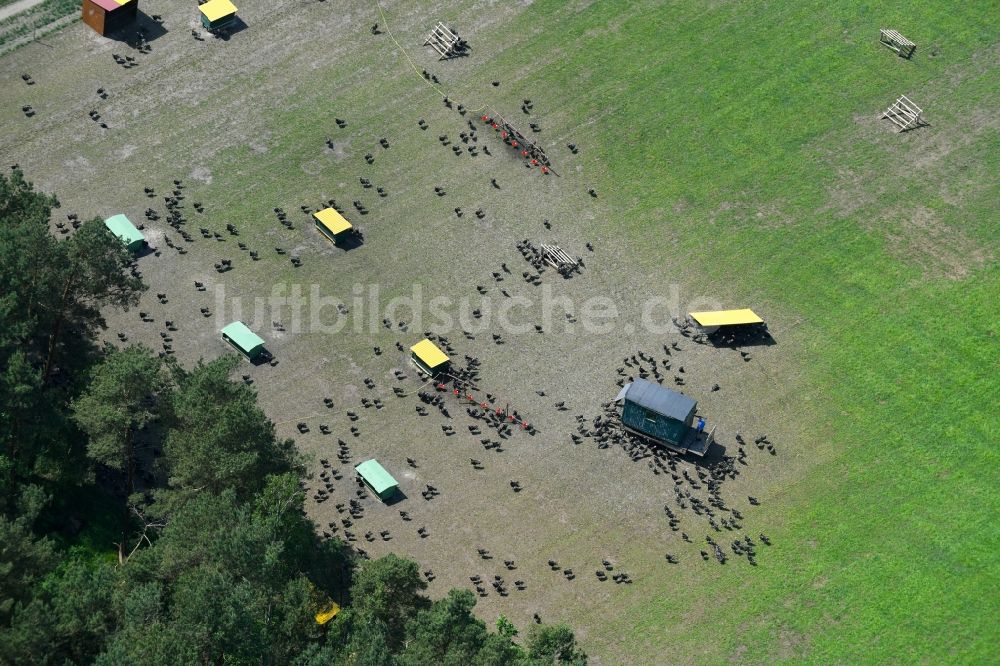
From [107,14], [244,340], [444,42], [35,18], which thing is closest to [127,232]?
[244,340]

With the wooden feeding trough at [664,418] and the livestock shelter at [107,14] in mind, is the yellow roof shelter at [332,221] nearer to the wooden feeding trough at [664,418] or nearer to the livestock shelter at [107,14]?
the wooden feeding trough at [664,418]

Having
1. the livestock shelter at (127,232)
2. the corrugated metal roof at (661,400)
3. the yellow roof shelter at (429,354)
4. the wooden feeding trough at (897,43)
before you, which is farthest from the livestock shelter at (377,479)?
the wooden feeding trough at (897,43)

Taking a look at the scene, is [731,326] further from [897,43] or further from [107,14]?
[107,14]

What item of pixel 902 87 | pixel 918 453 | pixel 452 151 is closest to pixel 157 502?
pixel 452 151

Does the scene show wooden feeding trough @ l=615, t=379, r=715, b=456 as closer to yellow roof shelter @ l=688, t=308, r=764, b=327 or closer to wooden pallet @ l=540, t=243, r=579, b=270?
yellow roof shelter @ l=688, t=308, r=764, b=327

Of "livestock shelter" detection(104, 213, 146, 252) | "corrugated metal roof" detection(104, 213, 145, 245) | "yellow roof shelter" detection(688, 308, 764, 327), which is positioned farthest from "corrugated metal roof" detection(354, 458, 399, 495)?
"yellow roof shelter" detection(688, 308, 764, 327)

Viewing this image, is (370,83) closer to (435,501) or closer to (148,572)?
(435,501)
